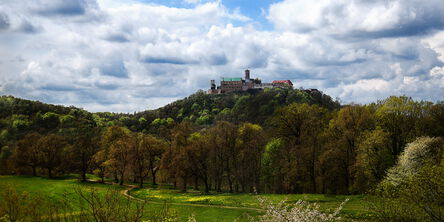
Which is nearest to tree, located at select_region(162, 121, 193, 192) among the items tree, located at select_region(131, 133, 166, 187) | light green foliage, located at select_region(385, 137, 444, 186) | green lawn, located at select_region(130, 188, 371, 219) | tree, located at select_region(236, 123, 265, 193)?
green lawn, located at select_region(130, 188, 371, 219)

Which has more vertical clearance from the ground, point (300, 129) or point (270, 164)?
point (300, 129)

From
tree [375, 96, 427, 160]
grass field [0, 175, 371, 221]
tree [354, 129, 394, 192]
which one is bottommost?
grass field [0, 175, 371, 221]

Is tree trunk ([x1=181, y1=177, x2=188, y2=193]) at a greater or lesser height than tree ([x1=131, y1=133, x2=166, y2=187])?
lesser

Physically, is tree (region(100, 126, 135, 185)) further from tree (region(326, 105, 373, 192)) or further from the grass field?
tree (region(326, 105, 373, 192))

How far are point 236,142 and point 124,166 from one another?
2413cm

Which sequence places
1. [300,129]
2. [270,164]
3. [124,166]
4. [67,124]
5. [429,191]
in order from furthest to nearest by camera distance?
[67,124] → [124,166] → [270,164] → [300,129] → [429,191]

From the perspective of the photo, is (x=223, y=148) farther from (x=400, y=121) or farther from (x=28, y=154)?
(x=28, y=154)

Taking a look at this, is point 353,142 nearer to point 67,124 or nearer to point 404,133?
point 404,133

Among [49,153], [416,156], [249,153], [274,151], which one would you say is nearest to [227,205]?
[249,153]

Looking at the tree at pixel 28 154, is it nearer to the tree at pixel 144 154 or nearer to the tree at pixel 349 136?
the tree at pixel 144 154

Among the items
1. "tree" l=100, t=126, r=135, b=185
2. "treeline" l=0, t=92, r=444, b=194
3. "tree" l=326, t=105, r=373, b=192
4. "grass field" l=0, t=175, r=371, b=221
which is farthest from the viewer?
"tree" l=100, t=126, r=135, b=185

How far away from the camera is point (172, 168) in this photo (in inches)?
2518

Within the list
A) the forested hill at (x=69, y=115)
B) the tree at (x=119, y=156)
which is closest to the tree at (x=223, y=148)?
the tree at (x=119, y=156)

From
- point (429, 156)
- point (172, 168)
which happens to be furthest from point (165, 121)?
point (429, 156)
